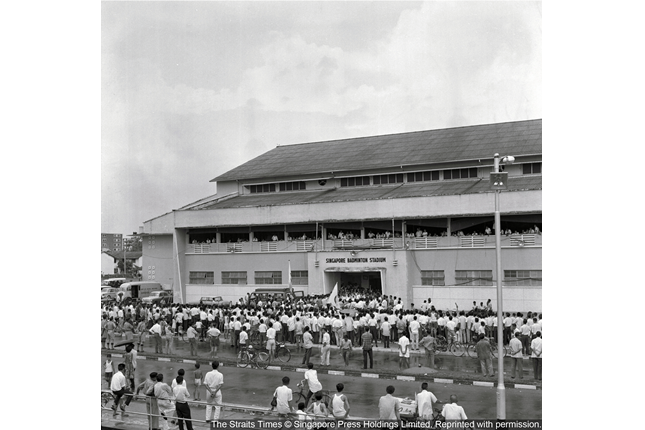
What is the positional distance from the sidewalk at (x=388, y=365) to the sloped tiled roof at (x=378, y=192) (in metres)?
15.6

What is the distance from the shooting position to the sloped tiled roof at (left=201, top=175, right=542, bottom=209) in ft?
127

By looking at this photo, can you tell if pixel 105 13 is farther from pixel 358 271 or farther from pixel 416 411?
pixel 358 271

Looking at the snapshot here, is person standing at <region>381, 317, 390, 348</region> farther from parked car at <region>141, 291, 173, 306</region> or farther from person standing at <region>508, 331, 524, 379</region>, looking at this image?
parked car at <region>141, 291, 173, 306</region>

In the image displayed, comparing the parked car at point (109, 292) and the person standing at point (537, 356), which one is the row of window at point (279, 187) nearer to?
the parked car at point (109, 292)

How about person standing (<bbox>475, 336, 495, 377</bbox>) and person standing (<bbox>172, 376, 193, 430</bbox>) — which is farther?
person standing (<bbox>475, 336, 495, 377</bbox>)

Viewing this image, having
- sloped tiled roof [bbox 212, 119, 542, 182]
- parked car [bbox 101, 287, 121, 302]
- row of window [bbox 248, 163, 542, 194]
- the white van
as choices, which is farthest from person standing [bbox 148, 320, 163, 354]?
parked car [bbox 101, 287, 121, 302]

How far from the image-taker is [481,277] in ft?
119

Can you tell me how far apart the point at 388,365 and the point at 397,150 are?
28.3 m

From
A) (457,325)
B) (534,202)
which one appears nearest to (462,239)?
(534,202)

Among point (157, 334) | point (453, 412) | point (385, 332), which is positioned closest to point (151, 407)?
point (453, 412)

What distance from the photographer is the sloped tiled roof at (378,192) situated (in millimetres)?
38719

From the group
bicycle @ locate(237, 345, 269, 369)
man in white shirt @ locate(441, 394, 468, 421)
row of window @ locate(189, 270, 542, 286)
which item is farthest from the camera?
row of window @ locate(189, 270, 542, 286)

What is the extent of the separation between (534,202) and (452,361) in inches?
617

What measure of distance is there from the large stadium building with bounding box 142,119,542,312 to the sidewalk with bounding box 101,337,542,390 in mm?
11689
